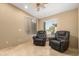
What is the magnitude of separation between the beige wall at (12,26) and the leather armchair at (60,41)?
1.87ft

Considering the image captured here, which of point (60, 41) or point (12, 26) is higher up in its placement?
point (12, 26)

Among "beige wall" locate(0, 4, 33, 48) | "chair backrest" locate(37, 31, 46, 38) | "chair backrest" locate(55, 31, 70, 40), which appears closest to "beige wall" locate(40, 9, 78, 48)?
"chair backrest" locate(55, 31, 70, 40)

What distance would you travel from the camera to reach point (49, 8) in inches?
98.3

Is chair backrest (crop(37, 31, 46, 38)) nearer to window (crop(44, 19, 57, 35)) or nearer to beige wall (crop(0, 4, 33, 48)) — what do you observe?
window (crop(44, 19, 57, 35))

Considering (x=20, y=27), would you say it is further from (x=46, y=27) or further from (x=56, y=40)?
(x=56, y=40)

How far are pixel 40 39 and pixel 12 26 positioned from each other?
2.15 feet

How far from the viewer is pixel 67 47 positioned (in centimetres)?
242

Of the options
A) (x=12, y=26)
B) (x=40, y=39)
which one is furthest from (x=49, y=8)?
(x=12, y=26)

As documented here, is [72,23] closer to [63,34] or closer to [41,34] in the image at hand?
[63,34]

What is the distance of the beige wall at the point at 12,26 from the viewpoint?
94.7 inches

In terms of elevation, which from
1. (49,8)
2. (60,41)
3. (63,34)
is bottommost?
A: (60,41)

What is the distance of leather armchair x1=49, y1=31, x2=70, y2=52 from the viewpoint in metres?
2.42

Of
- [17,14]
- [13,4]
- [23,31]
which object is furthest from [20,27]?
[13,4]

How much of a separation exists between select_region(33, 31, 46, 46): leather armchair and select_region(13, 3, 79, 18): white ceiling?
1.21 feet
